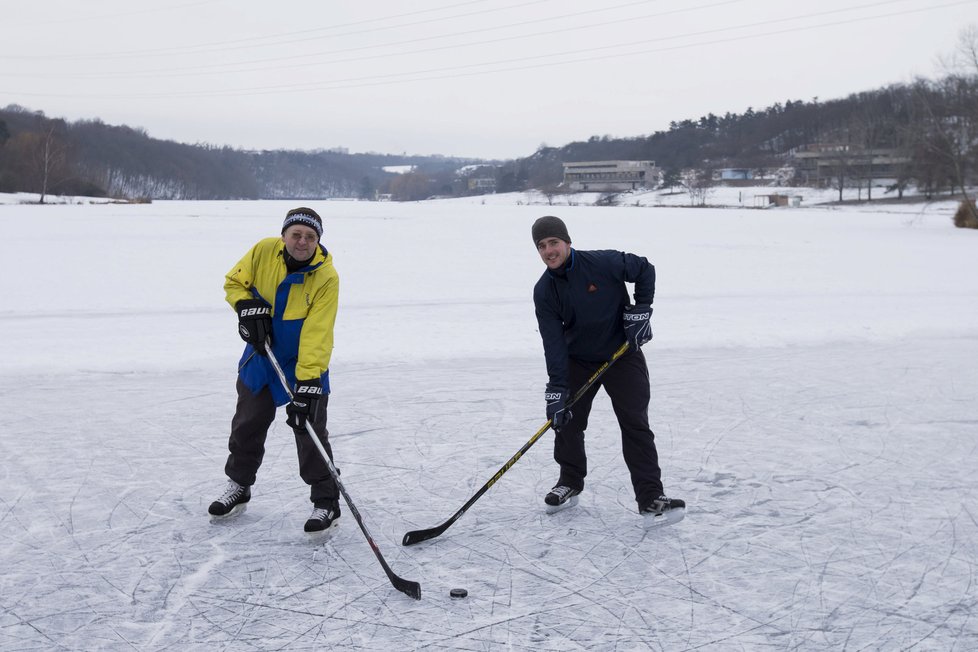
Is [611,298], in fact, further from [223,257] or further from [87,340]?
[223,257]

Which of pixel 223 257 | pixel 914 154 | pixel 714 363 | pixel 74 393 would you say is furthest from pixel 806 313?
pixel 914 154

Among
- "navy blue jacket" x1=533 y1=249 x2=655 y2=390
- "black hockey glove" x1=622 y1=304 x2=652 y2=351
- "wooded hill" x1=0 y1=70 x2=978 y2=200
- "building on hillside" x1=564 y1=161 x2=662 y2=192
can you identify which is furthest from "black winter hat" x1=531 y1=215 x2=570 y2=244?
"building on hillside" x1=564 y1=161 x2=662 y2=192

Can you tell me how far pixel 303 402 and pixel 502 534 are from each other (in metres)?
1.00

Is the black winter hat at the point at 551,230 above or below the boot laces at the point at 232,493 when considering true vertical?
above

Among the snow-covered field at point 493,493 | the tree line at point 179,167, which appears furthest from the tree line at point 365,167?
the snow-covered field at point 493,493

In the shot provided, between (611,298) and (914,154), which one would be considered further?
(914,154)

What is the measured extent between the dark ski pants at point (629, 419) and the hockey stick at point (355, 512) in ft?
3.40

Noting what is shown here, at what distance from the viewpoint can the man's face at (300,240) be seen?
3.34 metres

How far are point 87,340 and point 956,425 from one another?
711cm

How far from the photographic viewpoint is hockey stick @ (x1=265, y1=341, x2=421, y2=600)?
2.96 m

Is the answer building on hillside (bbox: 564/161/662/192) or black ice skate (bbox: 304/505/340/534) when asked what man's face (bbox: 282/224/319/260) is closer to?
black ice skate (bbox: 304/505/340/534)

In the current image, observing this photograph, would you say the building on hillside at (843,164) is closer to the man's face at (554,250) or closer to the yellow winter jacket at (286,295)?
the man's face at (554,250)

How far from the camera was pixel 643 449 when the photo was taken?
3713 mm

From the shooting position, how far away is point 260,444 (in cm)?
372
